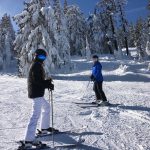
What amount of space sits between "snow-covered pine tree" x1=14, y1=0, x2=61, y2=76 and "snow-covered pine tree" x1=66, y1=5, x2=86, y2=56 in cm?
3624

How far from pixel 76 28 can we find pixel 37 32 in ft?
133

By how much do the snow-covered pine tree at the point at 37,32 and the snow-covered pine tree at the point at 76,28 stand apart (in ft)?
119

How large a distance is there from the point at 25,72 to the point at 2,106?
67.5 ft

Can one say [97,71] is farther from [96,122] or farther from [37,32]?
[37,32]

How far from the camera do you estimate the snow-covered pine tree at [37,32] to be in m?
35.5

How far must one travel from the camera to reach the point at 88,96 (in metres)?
18.1

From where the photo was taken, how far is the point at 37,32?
3591 cm

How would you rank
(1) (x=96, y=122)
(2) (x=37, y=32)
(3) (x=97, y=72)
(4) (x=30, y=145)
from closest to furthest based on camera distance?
(4) (x=30, y=145), (1) (x=96, y=122), (3) (x=97, y=72), (2) (x=37, y=32)

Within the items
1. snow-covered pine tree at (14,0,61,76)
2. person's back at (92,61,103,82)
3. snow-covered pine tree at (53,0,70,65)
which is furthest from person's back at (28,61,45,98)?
snow-covered pine tree at (53,0,70,65)

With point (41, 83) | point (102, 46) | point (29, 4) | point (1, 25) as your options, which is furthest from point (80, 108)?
point (1, 25)

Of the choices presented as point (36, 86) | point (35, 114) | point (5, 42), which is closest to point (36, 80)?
point (36, 86)

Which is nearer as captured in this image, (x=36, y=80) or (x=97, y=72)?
(x=36, y=80)

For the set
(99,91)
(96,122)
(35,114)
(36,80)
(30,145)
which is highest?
(36,80)

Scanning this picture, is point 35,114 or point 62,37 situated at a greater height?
point 62,37
